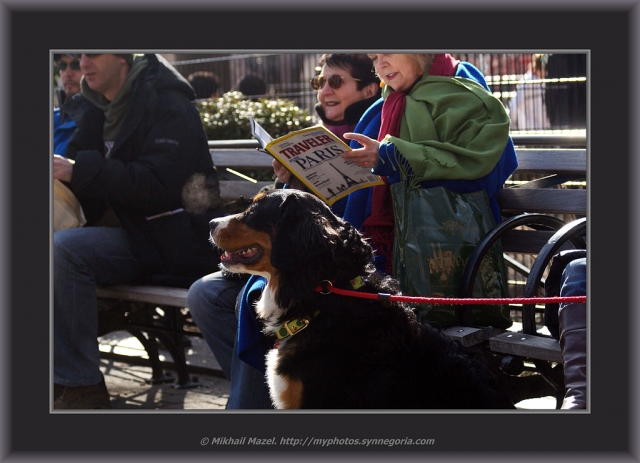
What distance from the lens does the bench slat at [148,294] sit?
16.7ft

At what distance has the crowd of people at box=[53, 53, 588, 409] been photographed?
3.97 metres

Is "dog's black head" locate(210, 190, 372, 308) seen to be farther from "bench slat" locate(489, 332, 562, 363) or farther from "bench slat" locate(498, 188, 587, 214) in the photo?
"bench slat" locate(498, 188, 587, 214)

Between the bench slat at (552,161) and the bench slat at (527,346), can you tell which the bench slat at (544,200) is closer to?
the bench slat at (552,161)

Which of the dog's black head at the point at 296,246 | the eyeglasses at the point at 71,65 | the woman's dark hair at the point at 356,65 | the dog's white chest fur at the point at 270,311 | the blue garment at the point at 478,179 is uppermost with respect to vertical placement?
the eyeglasses at the point at 71,65

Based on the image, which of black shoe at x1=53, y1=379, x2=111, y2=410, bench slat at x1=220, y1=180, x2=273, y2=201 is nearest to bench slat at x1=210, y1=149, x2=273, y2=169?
bench slat at x1=220, y1=180, x2=273, y2=201

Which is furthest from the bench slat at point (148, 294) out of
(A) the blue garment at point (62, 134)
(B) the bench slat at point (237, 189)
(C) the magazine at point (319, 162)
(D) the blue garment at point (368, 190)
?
(A) the blue garment at point (62, 134)

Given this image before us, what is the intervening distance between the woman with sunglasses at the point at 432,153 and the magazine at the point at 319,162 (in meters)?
0.08

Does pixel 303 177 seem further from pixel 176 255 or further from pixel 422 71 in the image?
pixel 176 255

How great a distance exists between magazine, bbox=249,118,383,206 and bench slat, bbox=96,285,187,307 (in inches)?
56.9

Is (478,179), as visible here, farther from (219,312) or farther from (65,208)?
(65,208)
